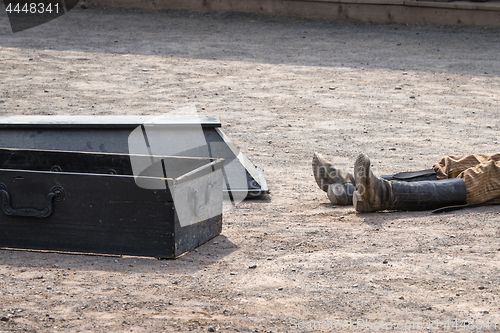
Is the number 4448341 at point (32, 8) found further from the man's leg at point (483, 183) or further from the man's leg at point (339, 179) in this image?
the man's leg at point (483, 183)

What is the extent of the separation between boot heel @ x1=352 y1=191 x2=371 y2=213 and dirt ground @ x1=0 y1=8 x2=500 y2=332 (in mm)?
67

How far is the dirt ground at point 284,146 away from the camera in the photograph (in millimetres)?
2703

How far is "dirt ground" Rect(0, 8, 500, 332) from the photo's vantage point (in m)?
2.70

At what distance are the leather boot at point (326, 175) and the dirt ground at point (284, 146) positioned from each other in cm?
18

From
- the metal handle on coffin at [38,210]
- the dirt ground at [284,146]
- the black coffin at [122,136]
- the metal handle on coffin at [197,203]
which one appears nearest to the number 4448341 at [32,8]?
the dirt ground at [284,146]

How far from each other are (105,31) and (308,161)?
764 cm

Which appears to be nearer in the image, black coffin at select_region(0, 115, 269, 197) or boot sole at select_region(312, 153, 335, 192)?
black coffin at select_region(0, 115, 269, 197)

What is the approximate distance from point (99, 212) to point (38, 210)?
34 centimetres

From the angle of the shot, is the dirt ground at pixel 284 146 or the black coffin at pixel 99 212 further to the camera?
the black coffin at pixel 99 212

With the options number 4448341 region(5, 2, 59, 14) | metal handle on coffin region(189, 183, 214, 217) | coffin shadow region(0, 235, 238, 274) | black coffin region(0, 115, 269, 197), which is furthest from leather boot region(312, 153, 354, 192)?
number 4448341 region(5, 2, 59, 14)

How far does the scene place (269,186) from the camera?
15.9ft

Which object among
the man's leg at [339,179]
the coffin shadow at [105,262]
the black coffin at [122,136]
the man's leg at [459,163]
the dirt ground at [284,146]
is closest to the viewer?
the dirt ground at [284,146]

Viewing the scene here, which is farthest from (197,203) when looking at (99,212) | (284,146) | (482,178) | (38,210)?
(284,146)

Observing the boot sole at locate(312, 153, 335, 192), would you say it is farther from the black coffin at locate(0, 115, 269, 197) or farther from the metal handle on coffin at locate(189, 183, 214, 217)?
the metal handle on coffin at locate(189, 183, 214, 217)
